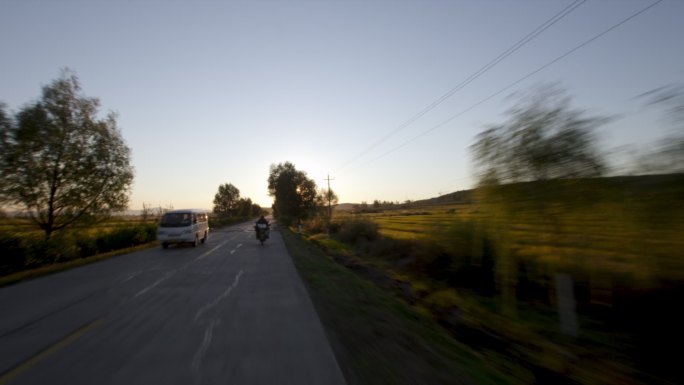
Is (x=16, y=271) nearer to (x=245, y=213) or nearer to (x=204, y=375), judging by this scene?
(x=204, y=375)

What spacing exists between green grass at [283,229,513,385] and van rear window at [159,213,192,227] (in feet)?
55.5

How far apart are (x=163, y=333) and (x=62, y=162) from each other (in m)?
19.6

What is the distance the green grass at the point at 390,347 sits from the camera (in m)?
5.05

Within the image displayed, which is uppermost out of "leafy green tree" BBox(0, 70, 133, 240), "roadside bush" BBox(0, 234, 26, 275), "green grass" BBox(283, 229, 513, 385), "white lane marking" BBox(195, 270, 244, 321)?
"leafy green tree" BBox(0, 70, 133, 240)

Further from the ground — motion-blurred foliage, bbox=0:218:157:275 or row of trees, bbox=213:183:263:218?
row of trees, bbox=213:183:263:218

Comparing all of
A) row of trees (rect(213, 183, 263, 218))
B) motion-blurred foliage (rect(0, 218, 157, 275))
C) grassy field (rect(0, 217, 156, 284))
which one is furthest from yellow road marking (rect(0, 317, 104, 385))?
row of trees (rect(213, 183, 263, 218))

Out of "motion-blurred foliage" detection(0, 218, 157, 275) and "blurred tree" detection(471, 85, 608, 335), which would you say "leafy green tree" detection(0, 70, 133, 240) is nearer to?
"motion-blurred foliage" detection(0, 218, 157, 275)

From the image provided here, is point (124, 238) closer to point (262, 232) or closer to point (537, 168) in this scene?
point (262, 232)

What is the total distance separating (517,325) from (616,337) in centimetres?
187

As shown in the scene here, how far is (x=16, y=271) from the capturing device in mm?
15883

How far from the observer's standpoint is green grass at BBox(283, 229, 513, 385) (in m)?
5.05

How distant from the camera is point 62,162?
2223cm

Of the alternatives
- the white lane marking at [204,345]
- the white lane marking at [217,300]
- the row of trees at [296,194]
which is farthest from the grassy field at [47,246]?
the row of trees at [296,194]

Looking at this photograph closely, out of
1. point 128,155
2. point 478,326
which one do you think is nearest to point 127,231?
point 128,155
